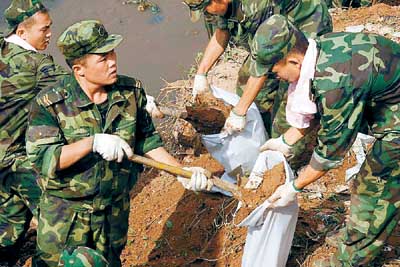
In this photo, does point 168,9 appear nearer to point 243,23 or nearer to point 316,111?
point 243,23

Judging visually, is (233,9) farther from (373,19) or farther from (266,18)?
(373,19)

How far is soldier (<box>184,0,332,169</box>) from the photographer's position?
4.61 meters

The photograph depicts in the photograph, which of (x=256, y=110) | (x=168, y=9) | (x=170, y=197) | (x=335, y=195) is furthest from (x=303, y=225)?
(x=168, y=9)

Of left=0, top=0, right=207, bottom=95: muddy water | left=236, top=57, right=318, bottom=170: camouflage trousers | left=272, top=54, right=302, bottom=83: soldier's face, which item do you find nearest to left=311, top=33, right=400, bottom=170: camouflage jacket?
left=272, top=54, right=302, bottom=83: soldier's face

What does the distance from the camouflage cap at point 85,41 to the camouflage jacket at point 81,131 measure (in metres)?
0.22

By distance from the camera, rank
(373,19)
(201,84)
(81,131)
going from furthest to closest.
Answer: (373,19)
(201,84)
(81,131)

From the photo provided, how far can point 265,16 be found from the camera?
4727 mm

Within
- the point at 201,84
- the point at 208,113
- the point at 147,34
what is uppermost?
the point at 201,84

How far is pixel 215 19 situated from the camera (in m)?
4.97

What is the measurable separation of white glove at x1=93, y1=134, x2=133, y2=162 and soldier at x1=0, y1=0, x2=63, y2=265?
103 cm

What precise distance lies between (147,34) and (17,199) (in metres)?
4.13

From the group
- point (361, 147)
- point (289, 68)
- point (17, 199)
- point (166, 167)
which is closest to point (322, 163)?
point (289, 68)

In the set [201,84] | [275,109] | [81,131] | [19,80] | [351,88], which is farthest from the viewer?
[201,84]

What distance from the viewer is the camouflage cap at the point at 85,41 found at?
3572mm
